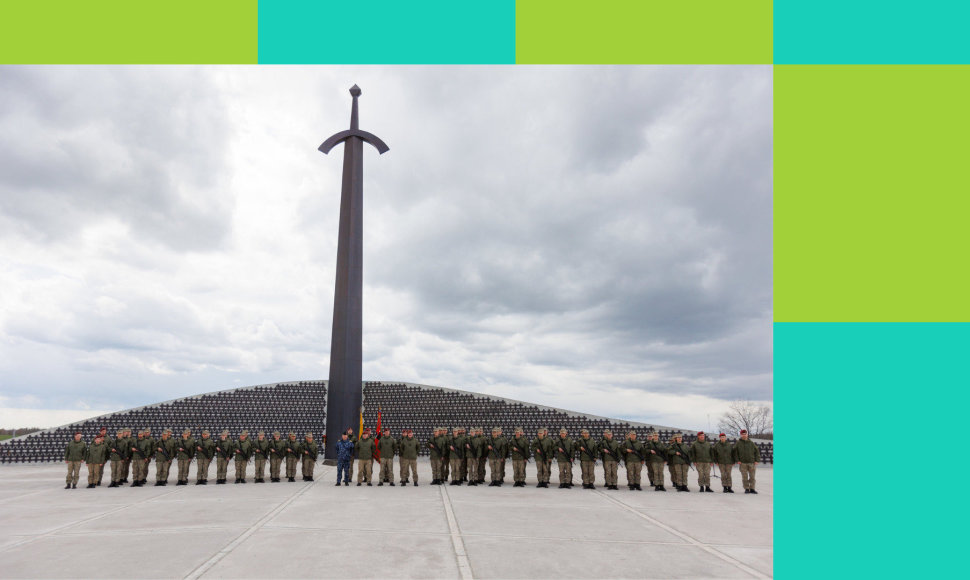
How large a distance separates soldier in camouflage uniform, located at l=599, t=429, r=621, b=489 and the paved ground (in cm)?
95

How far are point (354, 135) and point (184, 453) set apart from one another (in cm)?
1400

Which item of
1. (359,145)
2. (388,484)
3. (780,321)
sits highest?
(359,145)

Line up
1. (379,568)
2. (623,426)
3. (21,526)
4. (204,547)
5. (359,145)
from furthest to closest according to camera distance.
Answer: (623,426)
(359,145)
(21,526)
(204,547)
(379,568)

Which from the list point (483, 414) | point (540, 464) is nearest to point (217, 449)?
point (540, 464)

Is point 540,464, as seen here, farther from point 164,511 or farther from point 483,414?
point 483,414

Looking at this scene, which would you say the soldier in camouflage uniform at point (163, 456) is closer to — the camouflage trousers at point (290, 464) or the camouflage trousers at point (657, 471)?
the camouflage trousers at point (290, 464)

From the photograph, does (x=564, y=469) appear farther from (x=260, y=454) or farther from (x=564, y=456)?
(x=260, y=454)

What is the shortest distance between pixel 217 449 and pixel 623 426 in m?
18.7

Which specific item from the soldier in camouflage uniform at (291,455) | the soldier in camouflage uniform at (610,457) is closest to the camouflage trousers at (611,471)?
the soldier in camouflage uniform at (610,457)

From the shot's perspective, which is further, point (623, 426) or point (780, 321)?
point (623, 426)

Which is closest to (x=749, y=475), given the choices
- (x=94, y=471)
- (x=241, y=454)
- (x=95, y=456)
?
(x=241, y=454)

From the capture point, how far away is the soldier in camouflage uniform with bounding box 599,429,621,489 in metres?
12.8

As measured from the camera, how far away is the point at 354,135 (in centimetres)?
2311

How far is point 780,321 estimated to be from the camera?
9.51 ft
